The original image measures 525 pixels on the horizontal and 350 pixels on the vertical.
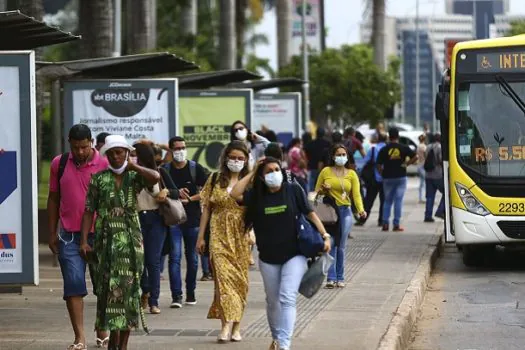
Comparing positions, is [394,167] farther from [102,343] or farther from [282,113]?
[102,343]

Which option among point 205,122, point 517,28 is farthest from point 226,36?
point 517,28

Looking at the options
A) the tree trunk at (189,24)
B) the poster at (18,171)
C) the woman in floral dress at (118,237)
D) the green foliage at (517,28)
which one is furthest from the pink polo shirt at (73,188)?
the green foliage at (517,28)

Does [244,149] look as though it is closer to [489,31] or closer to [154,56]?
[154,56]

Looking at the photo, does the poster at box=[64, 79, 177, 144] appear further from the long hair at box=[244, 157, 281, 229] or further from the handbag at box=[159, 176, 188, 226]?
the long hair at box=[244, 157, 281, 229]

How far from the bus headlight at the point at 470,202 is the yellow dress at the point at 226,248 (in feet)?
25.1

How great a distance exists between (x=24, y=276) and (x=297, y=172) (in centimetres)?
1258

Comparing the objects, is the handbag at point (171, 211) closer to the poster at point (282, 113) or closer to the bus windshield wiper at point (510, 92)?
the bus windshield wiper at point (510, 92)

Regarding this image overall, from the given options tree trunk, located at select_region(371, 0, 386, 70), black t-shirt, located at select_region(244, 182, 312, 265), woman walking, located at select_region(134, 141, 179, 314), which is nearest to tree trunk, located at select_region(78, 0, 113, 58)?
woman walking, located at select_region(134, 141, 179, 314)

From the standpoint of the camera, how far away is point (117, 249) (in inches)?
408

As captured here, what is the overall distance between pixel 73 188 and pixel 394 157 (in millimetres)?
14534

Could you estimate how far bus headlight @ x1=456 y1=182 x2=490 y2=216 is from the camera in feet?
63.1

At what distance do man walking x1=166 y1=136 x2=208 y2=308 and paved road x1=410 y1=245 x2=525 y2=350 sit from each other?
2.28 meters

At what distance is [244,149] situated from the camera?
11.9 m

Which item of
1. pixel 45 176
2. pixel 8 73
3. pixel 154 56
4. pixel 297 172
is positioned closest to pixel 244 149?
pixel 8 73
